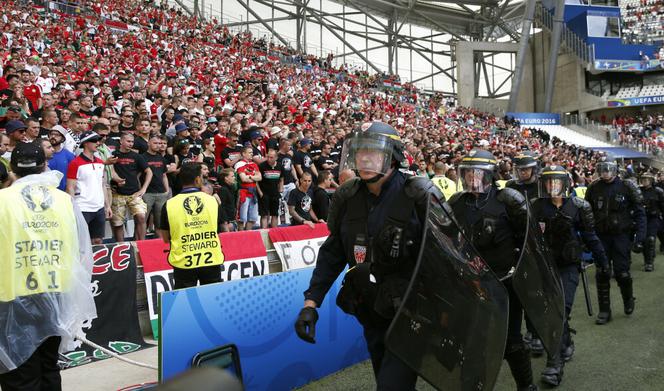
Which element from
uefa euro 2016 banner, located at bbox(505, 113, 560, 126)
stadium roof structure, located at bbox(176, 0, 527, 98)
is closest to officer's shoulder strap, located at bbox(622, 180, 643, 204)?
uefa euro 2016 banner, located at bbox(505, 113, 560, 126)

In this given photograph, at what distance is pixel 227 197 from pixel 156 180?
1.16 metres

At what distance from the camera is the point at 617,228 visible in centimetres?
679

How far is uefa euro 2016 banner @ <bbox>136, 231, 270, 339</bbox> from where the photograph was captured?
21.2 ft

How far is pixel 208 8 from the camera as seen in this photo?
3722 centimetres

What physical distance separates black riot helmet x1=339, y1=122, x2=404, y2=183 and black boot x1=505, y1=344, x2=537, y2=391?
1.88 metres

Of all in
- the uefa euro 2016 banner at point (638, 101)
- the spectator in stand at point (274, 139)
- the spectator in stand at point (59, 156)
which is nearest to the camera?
the spectator in stand at point (59, 156)

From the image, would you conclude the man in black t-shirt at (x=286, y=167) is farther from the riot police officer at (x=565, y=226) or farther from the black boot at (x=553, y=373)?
the black boot at (x=553, y=373)

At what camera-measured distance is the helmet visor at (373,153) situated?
296cm

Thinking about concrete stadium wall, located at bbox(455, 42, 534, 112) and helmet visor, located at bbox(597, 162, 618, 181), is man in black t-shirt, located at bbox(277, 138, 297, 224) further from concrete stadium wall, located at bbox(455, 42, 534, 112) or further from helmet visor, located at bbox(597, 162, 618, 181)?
concrete stadium wall, located at bbox(455, 42, 534, 112)

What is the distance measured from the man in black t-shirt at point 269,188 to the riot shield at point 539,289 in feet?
19.1

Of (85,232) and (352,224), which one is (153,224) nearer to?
(85,232)

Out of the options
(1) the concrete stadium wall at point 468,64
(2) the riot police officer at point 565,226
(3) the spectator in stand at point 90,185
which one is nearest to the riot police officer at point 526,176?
(2) the riot police officer at point 565,226

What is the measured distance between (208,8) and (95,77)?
2699cm

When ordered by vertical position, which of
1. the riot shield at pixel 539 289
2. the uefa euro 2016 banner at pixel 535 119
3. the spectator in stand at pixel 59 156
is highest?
the uefa euro 2016 banner at pixel 535 119
